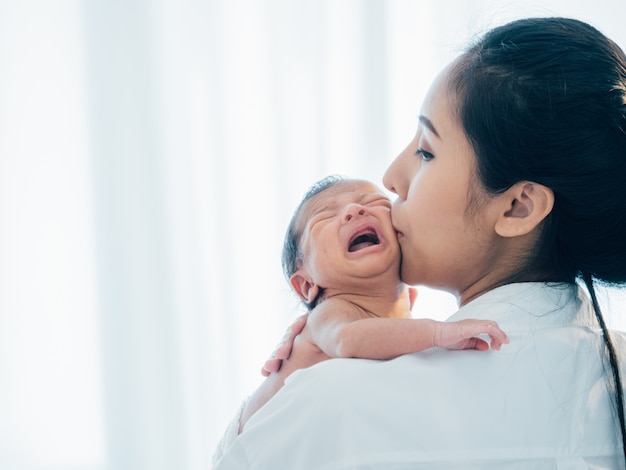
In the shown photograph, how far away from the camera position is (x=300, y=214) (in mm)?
1587

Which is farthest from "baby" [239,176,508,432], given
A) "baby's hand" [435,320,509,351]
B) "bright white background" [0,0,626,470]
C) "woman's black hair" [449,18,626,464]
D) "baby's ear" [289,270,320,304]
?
"bright white background" [0,0,626,470]

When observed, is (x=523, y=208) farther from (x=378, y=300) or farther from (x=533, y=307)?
(x=378, y=300)

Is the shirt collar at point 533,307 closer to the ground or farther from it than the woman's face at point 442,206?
closer to the ground

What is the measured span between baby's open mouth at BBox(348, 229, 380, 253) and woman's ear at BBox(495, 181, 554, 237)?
0.99 feet

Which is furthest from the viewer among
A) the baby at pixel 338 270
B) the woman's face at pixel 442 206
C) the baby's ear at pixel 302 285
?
the baby's ear at pixel 302 285

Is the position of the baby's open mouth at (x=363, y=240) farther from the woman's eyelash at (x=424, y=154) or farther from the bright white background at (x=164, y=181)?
the bright white background at (x=164, y=181)

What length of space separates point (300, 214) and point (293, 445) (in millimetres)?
672

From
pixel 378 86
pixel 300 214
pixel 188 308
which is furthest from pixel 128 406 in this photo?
pixel 378 86

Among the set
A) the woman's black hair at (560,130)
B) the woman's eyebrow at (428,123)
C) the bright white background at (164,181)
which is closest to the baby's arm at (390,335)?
the woman's black hair at (560,130)

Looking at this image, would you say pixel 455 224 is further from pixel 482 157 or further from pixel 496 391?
pixel 496 391

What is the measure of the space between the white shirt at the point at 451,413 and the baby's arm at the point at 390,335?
2cm

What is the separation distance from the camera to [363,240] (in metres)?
1.46

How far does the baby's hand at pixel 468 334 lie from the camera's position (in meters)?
0.98

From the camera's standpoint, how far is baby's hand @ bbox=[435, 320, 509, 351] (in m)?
0.98
